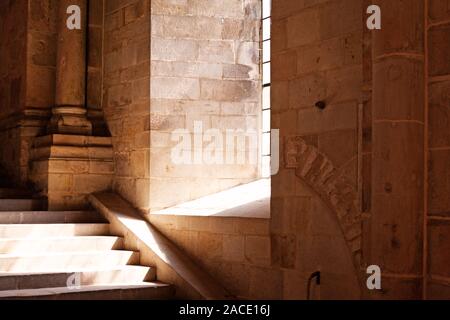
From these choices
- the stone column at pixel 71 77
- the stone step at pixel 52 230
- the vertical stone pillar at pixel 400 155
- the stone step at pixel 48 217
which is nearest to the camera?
the vertical stone pillar at pixel 400 155

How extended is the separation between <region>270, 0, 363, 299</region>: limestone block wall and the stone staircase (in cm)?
133

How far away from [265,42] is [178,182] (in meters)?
1.61

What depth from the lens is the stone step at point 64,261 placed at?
5.53 m

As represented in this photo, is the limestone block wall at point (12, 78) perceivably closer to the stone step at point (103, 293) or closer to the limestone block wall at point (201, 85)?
the limestone block wall at point (201, 85)

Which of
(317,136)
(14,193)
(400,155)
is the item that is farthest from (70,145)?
(400,155)

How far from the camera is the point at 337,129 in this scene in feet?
14.9

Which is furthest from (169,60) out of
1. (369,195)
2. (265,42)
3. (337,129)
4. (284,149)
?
(369,195)

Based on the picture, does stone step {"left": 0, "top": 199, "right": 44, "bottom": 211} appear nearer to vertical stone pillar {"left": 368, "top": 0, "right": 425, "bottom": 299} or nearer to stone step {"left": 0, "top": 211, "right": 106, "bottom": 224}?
stone step {"left": 0, "top": 211, "right": 106, "bottom": 224}

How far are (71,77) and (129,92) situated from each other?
2.41 feet

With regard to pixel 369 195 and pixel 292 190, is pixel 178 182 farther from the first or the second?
pixel 369 195

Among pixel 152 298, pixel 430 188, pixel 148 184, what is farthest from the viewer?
pixel 148 184

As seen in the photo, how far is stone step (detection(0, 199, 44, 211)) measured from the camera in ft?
21.8

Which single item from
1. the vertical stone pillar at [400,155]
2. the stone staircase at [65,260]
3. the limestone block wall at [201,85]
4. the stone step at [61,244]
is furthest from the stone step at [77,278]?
the vertical stone pillar at [400,155]

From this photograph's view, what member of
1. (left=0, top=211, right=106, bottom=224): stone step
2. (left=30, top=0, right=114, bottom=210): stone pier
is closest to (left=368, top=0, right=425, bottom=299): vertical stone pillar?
(left=0, top=211, right=106, bottom=224): stone step
